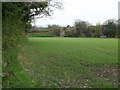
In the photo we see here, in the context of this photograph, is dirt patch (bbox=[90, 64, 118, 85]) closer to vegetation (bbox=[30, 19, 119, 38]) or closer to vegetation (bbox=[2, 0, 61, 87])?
vegetation (bbox=[2, 0, 61, 87])

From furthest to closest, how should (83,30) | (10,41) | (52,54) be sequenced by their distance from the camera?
(83,30), (52,54), (10,41)

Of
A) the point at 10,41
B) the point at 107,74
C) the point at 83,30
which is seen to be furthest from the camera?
the point at 83,30

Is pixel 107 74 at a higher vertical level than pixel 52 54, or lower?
higher

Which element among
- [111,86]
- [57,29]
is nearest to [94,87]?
[111,86]

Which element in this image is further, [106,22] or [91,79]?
[106,22]

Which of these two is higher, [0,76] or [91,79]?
[0,76]

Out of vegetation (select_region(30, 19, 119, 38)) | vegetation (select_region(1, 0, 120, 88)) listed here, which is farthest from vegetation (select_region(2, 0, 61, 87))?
vegetation (select_region(30, 19, 119, 38))

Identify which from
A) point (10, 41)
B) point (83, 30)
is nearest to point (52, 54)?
point (10, 41)

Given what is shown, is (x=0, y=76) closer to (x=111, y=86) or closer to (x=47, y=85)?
(x=47, y=85)

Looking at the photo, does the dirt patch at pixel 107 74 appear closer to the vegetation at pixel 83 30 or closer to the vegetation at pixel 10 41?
the vegetation at pixel 10 41

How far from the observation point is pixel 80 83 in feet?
31.4

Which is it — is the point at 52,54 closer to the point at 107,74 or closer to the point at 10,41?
the point at 10,41

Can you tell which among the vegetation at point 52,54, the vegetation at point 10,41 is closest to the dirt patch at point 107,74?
the vegetation at point 52,54

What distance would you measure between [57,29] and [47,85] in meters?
123
